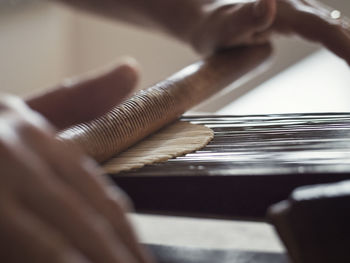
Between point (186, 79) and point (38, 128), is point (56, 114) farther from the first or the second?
point (186, 79)

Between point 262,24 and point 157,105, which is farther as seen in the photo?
point 262,24

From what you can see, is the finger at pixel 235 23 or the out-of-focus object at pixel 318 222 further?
the finger at pixel 235 23

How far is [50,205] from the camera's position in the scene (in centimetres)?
25

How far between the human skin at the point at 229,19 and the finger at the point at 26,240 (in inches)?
26.7

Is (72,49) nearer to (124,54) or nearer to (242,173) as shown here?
(124,54)

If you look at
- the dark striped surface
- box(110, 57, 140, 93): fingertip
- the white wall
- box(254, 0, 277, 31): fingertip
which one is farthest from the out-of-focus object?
the white wall

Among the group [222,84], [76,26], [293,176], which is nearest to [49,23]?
[76,26]

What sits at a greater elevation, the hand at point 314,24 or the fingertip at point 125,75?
the fingertip at point 125,75

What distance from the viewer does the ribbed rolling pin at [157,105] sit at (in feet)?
1.75

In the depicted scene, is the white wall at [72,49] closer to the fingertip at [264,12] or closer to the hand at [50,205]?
the fingertip at [264,12]

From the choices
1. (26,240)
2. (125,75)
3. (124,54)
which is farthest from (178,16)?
(124,54)

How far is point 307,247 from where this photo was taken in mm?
353

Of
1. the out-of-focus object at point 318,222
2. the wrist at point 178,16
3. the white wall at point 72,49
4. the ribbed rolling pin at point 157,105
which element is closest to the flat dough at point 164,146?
the ribbed rolling pin at point 157,105

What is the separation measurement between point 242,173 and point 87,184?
15cm
